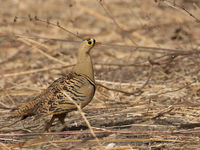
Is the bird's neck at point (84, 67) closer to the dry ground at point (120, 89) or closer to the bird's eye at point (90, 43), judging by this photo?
the bird's eye at point (90, 43)

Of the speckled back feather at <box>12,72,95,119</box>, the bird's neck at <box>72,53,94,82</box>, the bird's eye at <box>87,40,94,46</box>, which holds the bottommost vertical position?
the speckled back feather at <box>12,72,95,119</box>

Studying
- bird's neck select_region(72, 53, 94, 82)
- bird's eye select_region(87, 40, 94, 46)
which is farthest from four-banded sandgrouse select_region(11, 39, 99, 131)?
bird's eye select_region(87, 40, 94, 46)

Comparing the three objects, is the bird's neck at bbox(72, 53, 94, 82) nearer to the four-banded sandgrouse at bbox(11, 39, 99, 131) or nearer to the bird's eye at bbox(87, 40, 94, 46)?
the four-banded sandgrouse at bbox(11, 39, 99, 131)

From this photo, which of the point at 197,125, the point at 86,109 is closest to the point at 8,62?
the point at 86,109

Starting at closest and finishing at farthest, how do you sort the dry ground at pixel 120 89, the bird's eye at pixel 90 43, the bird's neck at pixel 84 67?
the dry ground at pixel 120 89 → the bird's neck at pixel 84 67 → the bird's eye at pixel 90 43

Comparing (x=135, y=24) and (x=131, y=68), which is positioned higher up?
(x=135, y=24)

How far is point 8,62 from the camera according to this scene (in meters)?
7.47

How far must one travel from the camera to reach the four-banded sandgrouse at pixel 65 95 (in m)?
3.55

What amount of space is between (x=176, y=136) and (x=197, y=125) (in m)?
0.42

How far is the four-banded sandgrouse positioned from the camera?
3.55 meters

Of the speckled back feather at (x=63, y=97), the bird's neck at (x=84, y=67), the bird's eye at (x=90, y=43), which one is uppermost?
the bird's eye at (x=90, y=43)

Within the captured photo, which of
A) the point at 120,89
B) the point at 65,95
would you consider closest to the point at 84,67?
the point at 65,95

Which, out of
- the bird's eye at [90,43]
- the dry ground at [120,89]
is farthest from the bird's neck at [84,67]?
the dry ground at [120,89]

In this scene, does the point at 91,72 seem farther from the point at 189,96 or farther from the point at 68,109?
the point at 189,96
